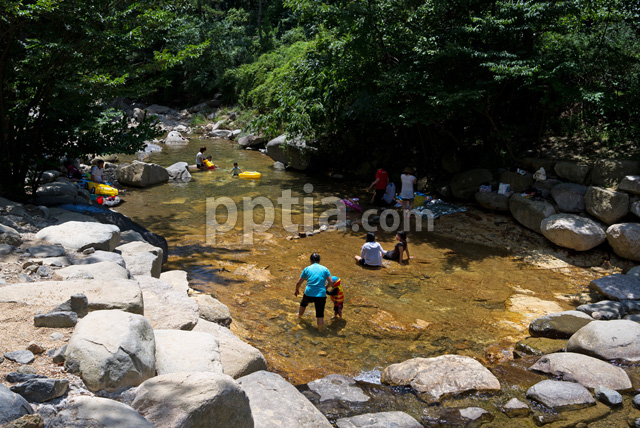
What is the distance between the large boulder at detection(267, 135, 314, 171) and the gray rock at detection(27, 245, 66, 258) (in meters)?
9.86

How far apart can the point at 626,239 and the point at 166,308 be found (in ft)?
27.7

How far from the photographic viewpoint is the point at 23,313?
4.39 metres

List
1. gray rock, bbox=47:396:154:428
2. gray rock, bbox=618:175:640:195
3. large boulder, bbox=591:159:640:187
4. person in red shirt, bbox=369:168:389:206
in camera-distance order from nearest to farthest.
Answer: gray rock, bbox=47:396:154:428, gray rock, bbox=618:175:640:195, large boulder, bbox=591:159:640:187, person in red shirt, bbox=369:168:389:206

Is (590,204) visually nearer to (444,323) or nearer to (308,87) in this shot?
(444,323)

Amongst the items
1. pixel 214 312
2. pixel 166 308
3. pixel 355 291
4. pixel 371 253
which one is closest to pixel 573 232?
pixel 371 253

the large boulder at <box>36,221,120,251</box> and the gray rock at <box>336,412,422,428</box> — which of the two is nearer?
the gray rock at <box>336,412,422,428</box>

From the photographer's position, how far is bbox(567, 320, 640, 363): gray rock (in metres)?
5.95

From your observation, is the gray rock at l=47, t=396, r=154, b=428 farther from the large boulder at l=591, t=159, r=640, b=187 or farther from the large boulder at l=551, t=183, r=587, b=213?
the large boulder at l=591, t=159, r=640, b=187

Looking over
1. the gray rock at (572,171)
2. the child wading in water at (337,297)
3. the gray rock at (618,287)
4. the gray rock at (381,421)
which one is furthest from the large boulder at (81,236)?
the gray rock at (572,171)

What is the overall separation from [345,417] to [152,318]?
2.29m

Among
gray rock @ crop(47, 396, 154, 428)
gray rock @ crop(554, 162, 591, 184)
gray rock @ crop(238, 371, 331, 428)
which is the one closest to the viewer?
gray rock @ crop(47, 396, 154, 428)

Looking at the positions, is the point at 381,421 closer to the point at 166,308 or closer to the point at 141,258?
the point at 166,308

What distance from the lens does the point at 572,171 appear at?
35.1ft

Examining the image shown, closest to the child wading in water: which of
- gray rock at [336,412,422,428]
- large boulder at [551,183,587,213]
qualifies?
gray rock at [336,412,422,428]
